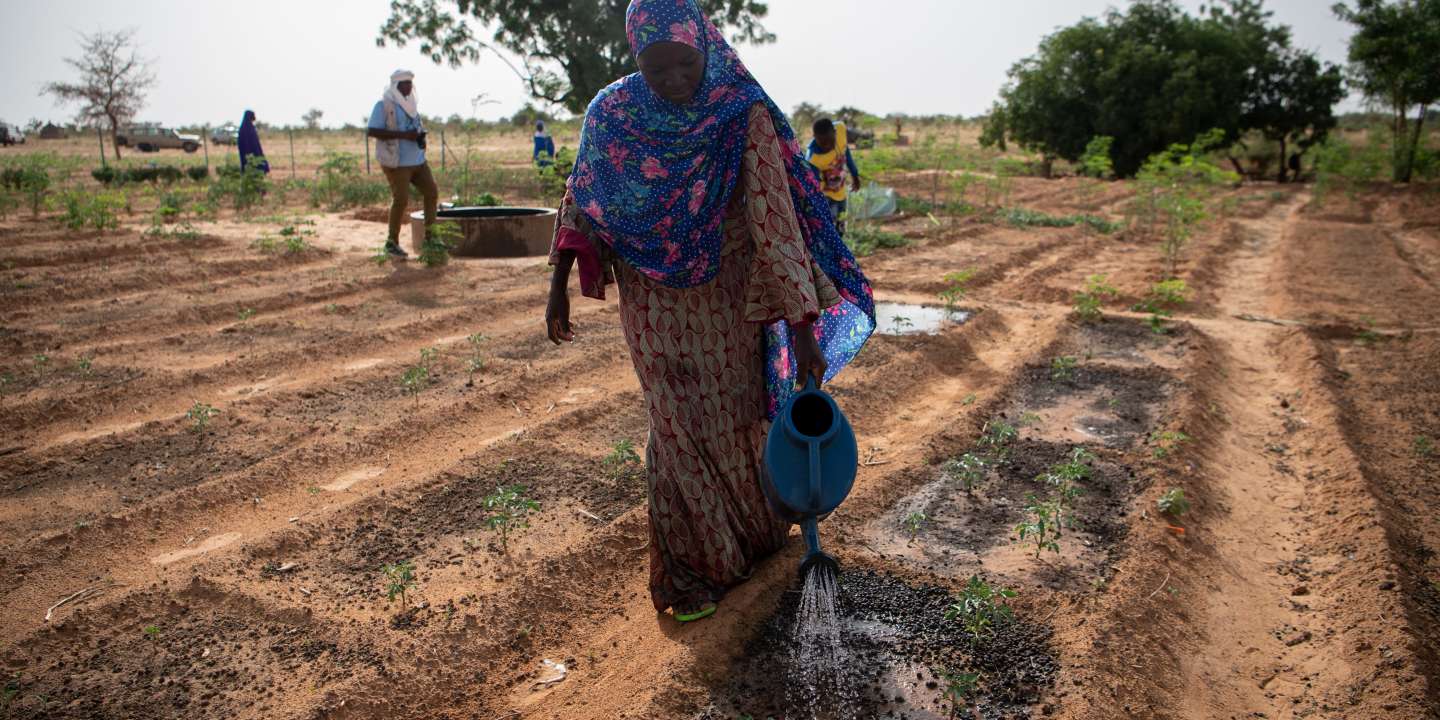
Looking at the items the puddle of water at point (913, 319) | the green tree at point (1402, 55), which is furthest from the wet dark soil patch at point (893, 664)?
the green tree at point (1402, 55)

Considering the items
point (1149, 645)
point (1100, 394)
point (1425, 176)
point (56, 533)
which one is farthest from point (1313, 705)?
point (1425, 176)

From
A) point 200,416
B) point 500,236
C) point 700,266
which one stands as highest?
point 700,266

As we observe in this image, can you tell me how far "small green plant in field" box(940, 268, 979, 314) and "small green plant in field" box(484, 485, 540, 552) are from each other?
14.1ft

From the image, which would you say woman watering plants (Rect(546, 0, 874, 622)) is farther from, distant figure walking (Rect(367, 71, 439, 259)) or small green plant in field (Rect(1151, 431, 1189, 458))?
distant figure walking (Rect(367, 71, 439, 259))

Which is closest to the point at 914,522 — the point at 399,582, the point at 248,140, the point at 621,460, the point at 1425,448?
the point at 621,460

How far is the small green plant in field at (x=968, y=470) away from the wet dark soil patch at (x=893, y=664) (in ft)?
2.88

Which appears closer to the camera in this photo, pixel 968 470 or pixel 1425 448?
pixel 968 470

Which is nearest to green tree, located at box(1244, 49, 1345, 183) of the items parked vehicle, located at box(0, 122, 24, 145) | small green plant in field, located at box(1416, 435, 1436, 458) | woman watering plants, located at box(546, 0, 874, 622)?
small green plant in field, located at box(1416, 435, 1436, 458)

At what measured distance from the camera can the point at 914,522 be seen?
3.30 meters

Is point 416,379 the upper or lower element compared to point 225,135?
lower

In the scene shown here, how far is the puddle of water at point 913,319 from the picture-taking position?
6.28 m

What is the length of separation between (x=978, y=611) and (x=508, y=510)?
1708 millimetres

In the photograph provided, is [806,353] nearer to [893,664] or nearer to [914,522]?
[893,664]

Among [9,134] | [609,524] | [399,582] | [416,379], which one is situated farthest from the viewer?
[9,134]
